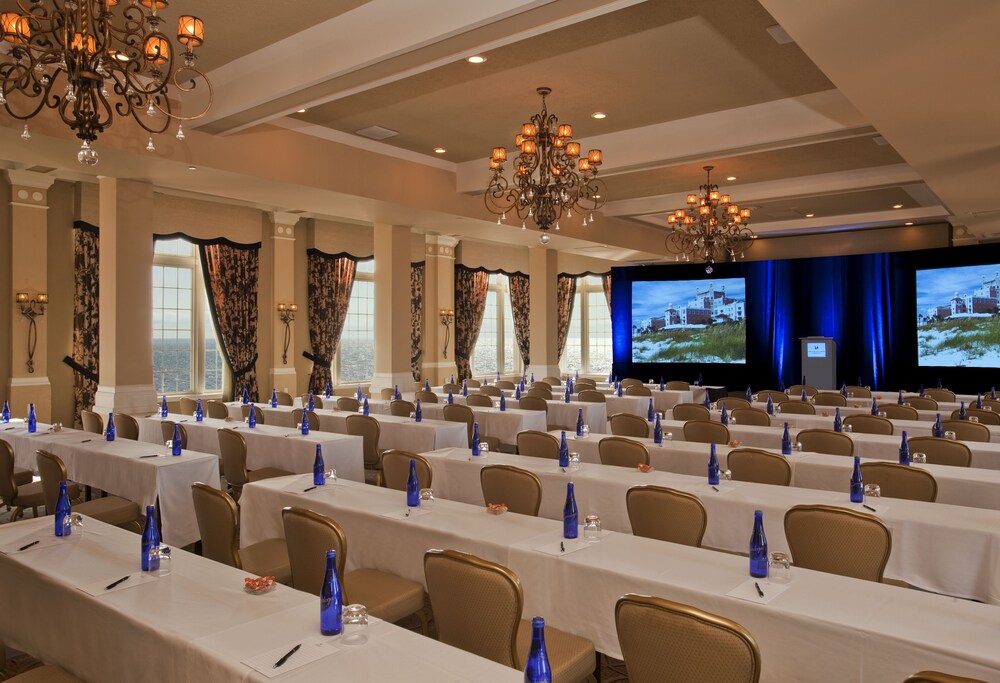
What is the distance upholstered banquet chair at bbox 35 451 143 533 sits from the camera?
16.6 ft

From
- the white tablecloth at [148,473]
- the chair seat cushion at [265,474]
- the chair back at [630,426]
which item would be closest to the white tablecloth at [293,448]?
the chair seat cushion at [265,474]

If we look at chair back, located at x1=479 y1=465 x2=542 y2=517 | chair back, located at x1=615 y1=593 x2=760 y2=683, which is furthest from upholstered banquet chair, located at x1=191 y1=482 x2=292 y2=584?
chair back, located at x1=615 y1=593 x2=760 y2=683

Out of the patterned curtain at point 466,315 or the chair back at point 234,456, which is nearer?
the chair back at point 234,456

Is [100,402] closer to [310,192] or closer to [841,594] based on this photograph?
[310,192]

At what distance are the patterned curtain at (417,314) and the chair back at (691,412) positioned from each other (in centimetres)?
847

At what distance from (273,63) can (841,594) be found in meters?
6.57

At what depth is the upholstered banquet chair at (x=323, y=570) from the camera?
3258 mm

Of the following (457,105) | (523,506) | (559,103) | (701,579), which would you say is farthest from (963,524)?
(457,105)

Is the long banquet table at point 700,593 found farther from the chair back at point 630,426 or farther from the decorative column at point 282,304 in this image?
the decorative column at point 282,304

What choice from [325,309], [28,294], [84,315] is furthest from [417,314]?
[28,294]

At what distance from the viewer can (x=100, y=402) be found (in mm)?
8969

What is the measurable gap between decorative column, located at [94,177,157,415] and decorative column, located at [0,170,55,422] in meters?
2.11

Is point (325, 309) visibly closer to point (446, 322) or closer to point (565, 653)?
point (446, 322)

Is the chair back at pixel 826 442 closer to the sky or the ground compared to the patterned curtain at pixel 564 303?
closer to the ground
